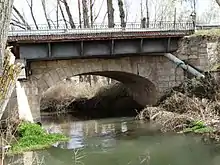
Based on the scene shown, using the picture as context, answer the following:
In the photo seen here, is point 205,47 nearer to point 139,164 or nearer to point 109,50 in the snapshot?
point 109,50

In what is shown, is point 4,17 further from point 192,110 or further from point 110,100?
point 110,100

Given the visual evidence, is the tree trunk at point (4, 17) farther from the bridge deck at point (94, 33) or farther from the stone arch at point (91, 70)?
the stone arch at point (91, 70)

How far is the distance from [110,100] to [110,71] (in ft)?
18.7

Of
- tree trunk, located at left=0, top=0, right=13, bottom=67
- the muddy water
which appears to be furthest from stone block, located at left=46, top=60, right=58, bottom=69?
tree trunk, located at left=0, top=0, right=13, bottom=67

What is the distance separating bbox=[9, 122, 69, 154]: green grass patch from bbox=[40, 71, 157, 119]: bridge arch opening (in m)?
7.40

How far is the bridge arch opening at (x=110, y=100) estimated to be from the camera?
21281 millimetres

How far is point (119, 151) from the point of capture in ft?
37.7

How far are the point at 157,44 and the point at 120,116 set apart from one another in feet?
13.5

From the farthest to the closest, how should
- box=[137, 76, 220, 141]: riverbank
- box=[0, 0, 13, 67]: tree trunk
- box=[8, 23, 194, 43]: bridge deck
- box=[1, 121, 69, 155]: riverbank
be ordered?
1. box=[8, 23, 194, 43]: bridge deck
2. box=[137, 76, 220, 141]: riverbank
3. box=[1, 121, 69, 155]: riverbank
4. box=[0, 0, 13, 67]: tree trunk

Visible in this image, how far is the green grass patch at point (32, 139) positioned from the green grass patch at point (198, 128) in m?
4.01

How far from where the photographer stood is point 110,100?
2406cm

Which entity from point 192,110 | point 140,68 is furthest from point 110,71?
point 192,110

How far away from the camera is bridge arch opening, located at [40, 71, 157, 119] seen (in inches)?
838

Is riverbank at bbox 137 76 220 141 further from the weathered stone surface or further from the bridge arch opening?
the bridge arch opening
